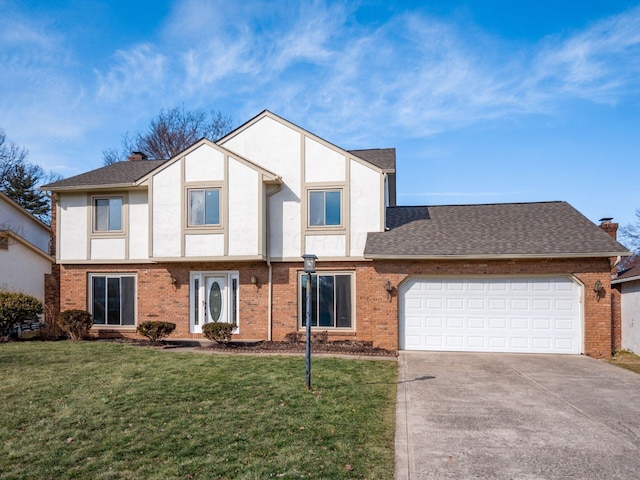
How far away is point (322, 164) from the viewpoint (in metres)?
13.7

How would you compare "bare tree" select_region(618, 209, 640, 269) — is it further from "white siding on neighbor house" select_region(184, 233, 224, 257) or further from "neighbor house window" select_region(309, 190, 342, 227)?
"white siding on neighbor house" select_region(184, 233, 224, 257)

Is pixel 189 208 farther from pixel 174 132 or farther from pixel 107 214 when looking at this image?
pixel 174 132

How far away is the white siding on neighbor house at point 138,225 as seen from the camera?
1448 cm

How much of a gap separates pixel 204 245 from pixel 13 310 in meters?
5.95

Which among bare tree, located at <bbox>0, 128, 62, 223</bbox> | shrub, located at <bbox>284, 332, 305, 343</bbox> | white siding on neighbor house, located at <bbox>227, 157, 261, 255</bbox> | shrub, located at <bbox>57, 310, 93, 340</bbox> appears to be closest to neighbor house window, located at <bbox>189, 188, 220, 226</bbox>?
white siding on neighbor house, located at <bbox>227, 157, 261, 255</bbox>

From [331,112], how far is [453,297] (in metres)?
8.24

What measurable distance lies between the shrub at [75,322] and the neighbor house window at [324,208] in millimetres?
7696

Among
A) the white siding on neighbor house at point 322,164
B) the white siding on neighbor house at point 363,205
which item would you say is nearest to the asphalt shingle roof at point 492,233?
the white siding on neighbor house at point 363,205

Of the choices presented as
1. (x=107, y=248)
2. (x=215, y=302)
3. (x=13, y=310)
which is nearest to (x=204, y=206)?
(x=215, y=302)

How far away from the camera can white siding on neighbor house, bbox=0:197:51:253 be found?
21172 millimetres

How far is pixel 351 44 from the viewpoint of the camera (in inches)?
519

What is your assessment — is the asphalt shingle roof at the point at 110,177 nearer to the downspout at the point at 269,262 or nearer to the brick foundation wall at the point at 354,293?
the brick foundation wall at the point at 354,293

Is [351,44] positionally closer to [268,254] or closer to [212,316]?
[268,254]

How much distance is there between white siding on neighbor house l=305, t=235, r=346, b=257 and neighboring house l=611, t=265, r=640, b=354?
8.05m
